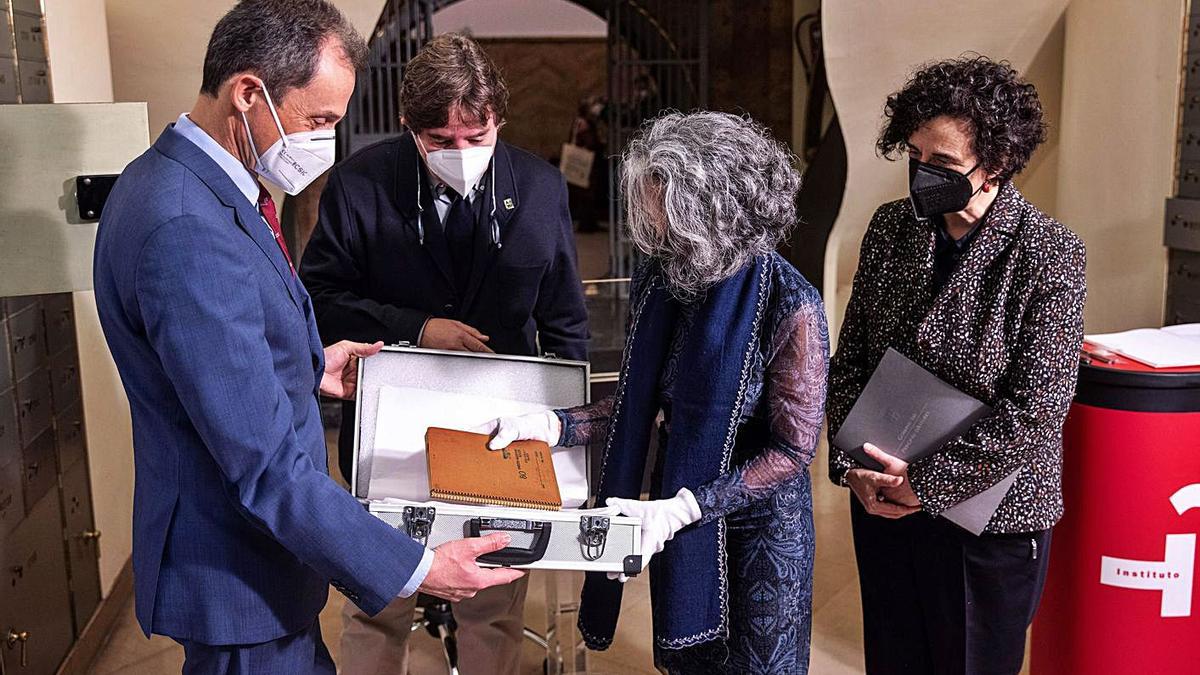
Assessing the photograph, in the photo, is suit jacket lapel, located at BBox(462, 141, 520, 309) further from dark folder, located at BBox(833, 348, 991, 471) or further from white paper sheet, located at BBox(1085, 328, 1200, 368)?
white paper sheet, located at BBox(1085, 328, 1200, 368)

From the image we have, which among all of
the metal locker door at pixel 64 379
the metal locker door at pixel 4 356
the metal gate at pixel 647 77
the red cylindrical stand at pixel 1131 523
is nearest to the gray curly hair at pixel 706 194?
the red cylindrical stand at pixel 1131 523

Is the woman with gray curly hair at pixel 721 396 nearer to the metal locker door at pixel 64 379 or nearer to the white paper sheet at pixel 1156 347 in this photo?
the white paper sheet at pixel 1156 347

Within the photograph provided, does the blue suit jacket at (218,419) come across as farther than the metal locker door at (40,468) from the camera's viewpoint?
No

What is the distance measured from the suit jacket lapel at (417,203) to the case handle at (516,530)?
95 centimetres

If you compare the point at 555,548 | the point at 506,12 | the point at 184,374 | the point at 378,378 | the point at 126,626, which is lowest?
the point at 126,626

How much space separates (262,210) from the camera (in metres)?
1.63

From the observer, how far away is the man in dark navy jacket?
2.38 m

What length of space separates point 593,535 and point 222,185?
2.41 feet

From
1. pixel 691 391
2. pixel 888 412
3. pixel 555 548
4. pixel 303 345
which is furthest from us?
pixel 888 412

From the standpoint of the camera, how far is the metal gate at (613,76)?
18.0 ft

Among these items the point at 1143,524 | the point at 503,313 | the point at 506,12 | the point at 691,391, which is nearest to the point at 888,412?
the point at 691,391

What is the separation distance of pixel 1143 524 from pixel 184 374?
6.42 ft

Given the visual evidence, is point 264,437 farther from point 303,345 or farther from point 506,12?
point 506,12

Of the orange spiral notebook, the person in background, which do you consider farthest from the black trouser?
the person in background
